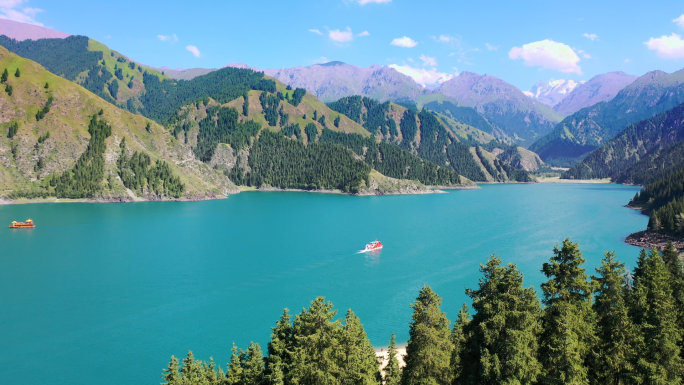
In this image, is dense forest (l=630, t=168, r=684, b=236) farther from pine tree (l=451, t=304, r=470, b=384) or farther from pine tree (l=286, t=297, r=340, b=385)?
pine tree (l=286, t=297, r=340, b=385)

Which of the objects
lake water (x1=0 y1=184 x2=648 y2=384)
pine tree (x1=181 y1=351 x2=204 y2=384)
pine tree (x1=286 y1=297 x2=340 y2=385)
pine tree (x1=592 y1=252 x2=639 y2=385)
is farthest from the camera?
lake water (x1=0 y1=184 x2=648 y2=384)

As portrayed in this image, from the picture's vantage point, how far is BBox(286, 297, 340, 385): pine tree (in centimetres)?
3114

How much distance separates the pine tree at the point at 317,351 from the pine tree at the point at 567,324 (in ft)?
51.0

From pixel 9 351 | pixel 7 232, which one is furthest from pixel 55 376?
pixel 7 232

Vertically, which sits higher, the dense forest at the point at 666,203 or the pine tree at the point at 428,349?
the dense forest at the point at 666,203

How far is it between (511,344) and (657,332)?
1357 centimetres

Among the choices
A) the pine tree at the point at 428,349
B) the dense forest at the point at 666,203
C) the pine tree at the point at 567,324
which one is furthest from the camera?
the dense forest at the point at 666,203

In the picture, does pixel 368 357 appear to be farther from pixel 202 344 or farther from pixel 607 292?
pixel 202 344

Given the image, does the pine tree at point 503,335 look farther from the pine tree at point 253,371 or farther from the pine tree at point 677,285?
the pine tree at point 253,371

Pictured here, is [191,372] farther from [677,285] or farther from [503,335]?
[677,285]

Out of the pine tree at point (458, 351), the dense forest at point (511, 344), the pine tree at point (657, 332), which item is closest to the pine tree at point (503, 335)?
the dense forest at point (511, 344)

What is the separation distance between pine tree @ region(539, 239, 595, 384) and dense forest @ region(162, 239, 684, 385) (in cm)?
8

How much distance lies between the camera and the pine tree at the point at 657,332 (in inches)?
1211

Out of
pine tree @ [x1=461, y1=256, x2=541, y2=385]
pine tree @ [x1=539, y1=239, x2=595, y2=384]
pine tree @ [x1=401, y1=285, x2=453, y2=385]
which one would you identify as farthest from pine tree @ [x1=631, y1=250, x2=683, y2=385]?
pine tree @ [x1=401, y1=285, x2=453, y2=385]
